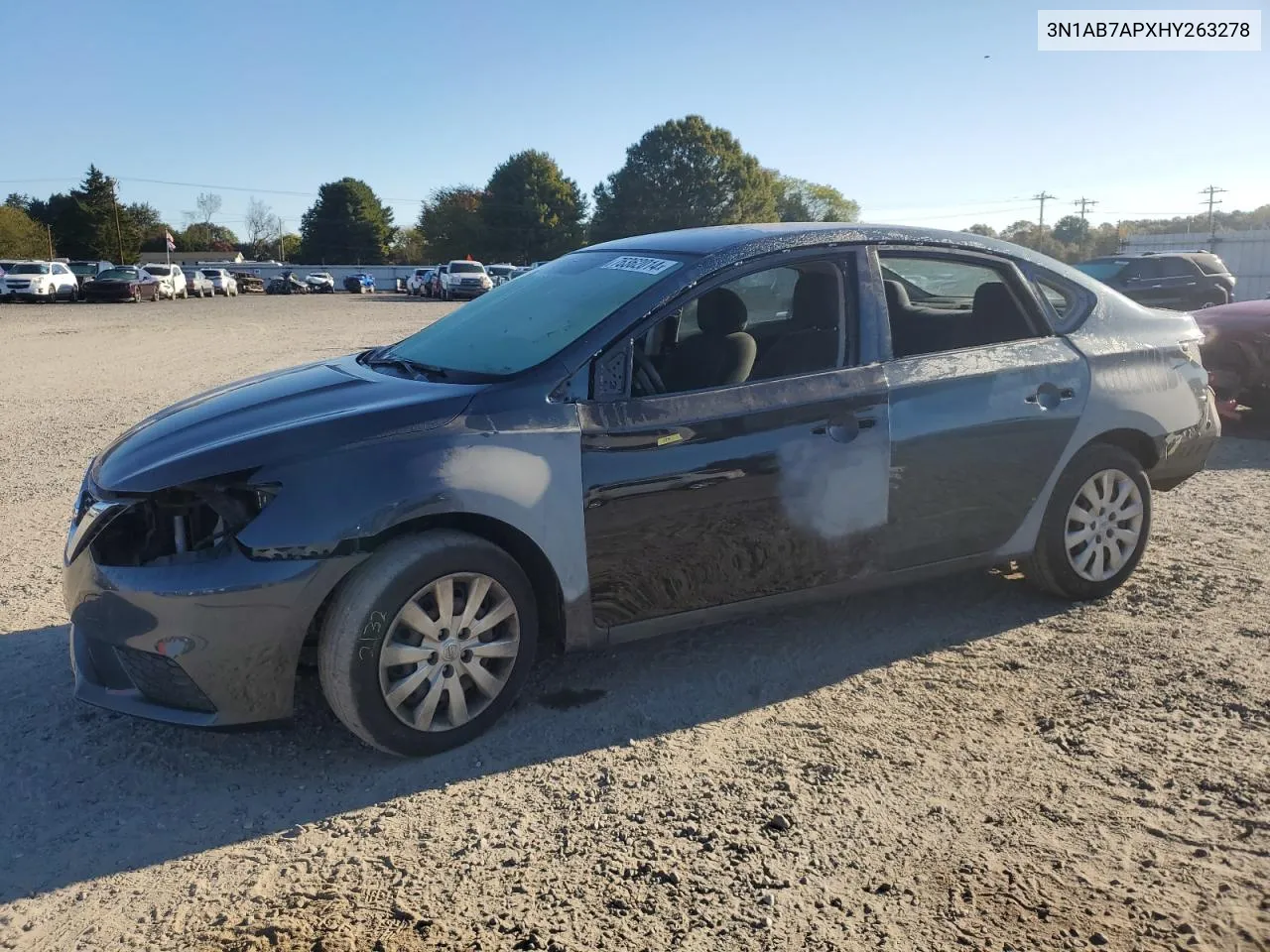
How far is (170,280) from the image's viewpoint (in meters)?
47.8

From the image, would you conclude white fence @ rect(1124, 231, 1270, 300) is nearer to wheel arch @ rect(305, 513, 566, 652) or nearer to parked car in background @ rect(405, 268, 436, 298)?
parked car in background @ rect(405, 268, 436, 298)

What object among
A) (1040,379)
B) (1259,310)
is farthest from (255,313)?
(1040,379)

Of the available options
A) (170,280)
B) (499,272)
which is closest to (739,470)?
(170,280)

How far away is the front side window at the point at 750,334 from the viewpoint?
152 inches

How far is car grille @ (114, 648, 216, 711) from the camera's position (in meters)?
3.13

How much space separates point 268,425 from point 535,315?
3.95 ft

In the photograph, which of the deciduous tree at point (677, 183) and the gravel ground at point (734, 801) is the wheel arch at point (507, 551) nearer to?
the gravel ground at point (734, 801)

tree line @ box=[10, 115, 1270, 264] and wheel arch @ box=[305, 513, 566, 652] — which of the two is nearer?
wheel arch @ box=[305, 513, 566, 652]

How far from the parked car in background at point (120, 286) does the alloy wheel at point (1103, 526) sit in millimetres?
43803

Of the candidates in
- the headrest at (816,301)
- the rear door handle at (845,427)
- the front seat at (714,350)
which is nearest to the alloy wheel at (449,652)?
the front seat at (714,350)

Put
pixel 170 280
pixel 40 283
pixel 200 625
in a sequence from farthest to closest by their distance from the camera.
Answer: pixel 170 280 < pixel 40 283 < pixel 200 625

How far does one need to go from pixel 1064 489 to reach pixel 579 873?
293 centimetres

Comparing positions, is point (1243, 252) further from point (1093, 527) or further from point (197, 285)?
point (197, 285)

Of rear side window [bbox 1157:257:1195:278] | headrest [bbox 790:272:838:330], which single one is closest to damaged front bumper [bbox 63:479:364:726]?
headrest [bbox 790:272:838:330]
